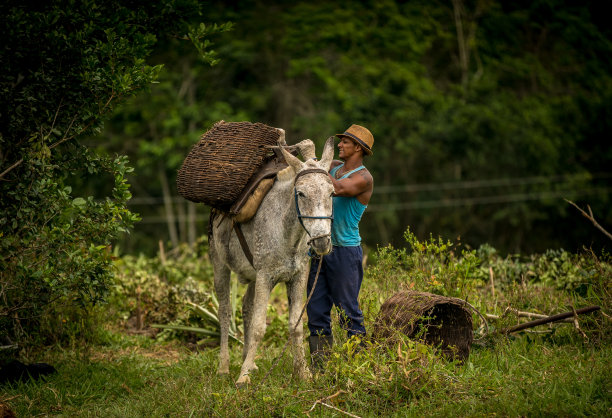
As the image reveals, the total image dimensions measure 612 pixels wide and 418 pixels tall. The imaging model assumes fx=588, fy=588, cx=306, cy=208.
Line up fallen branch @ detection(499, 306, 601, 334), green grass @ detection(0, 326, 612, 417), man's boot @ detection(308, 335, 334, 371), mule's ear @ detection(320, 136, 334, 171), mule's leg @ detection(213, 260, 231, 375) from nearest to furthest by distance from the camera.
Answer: green grass @ detection(0, 326, 612, 417), mule's ear @ detection(320, 136, 334, 171), man's boot @ detection(308, 335, 334, 371), fallen branch @ detection(499, 306, 601, 334), mule's leg @ detection(213, 260, 231, 375)

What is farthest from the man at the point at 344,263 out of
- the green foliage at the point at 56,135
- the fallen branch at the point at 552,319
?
the green foliage at the point at 56,135

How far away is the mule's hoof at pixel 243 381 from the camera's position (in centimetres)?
580

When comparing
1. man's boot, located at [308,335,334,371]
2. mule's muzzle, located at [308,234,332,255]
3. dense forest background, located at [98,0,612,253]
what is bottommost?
dense forest background, located at [98,0,612,253]

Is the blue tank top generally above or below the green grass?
above

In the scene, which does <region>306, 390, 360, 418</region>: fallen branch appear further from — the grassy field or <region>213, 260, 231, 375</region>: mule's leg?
<region>213, 260, 231, 375</region>: mule's leg

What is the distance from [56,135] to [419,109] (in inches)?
578

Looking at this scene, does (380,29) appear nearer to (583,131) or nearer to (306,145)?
(583,131)

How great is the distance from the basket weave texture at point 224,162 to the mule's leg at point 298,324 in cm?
107

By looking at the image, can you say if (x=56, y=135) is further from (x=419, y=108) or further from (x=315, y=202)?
(x=419, y=108)

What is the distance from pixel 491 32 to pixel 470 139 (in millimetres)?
5076

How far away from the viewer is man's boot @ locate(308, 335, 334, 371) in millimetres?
5938

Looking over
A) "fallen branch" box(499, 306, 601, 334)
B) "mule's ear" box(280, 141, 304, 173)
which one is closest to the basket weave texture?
"mule's ear" box(280, 141, 304, 173)

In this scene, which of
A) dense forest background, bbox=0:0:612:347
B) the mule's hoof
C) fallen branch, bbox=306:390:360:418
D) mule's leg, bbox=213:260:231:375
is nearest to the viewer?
fallen branch, bbox=306:390:360:418

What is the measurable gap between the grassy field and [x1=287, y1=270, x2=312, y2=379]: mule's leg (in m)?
0.14
